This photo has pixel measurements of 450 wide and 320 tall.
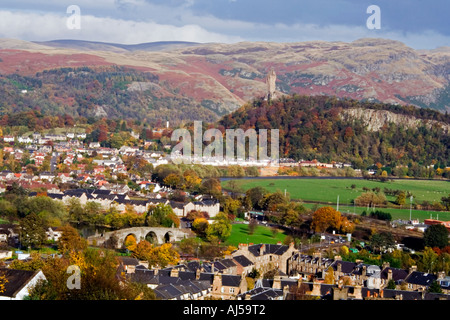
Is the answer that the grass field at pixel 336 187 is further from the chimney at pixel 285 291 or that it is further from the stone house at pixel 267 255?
the chimney at pixel 285 291

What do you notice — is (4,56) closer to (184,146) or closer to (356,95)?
(356,95)

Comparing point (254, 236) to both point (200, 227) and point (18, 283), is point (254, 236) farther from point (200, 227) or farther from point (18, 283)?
point (18, 283)

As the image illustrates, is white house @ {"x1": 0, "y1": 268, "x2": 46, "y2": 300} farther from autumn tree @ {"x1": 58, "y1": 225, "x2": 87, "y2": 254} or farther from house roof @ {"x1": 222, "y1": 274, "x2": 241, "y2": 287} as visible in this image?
autumn tree @ {"x1": 58, "y1": 225, "x2": 87, "y2": 254}

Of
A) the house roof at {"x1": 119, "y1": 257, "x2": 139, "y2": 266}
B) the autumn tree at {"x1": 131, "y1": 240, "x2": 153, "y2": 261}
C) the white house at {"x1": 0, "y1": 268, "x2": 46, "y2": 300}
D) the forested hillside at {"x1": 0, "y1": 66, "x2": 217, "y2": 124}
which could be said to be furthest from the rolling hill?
the white house at {"x1": 0, "y1": 268, "x2": 46, "y2": 300}

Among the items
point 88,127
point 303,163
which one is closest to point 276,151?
point 303,163

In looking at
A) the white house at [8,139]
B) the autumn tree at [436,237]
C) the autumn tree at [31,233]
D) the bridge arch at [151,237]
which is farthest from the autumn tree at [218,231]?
the white house at [8,139]
